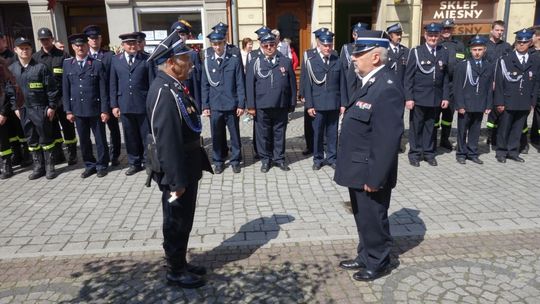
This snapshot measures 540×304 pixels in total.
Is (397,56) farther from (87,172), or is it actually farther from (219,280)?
(87,172)

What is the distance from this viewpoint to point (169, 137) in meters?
3.44

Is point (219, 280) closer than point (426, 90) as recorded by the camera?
Yes

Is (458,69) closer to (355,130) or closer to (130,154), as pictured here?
(355,130)

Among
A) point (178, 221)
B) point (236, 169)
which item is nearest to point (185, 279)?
point (178, 221)

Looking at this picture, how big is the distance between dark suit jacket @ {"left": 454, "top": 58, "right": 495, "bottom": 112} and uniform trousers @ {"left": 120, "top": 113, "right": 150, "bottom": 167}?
519 centimetres

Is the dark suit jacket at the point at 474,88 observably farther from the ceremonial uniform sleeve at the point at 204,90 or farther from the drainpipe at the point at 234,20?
the drainpipe at the point at 234,20

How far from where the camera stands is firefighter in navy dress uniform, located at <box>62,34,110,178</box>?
22.9 ft

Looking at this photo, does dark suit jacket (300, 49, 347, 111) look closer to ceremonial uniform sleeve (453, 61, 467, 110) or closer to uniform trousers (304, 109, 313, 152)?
uniform trousers (304, 109, 313, 152)

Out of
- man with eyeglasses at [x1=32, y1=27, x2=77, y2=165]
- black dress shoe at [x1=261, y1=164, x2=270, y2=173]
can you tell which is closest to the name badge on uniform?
black dress shoe at [x1=261, y1=164, x2=270, y2=173]

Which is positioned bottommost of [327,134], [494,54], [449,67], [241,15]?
[327,134]

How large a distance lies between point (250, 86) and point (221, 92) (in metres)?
0.48

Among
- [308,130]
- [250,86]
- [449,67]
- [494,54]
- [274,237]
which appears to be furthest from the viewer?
[494,54]

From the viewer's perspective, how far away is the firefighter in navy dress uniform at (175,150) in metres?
3.46

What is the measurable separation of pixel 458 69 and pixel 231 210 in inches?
180
